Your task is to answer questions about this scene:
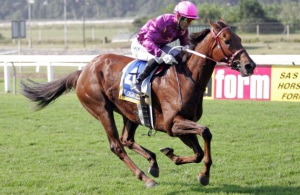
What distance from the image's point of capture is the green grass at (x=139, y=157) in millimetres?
6609

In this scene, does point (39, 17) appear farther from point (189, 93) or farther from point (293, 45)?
point (189, 93)

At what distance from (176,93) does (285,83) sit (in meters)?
7.66

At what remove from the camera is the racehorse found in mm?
6211

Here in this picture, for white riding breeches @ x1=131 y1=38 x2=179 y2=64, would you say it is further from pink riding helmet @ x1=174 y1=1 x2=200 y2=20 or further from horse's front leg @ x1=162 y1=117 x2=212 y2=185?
horse's front leg @ x1=162 y1=117 x2=212 y2=185

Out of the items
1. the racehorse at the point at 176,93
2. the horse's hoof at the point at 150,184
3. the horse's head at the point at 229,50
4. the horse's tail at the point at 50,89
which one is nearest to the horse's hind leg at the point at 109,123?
the racehorse at the point at 176,93

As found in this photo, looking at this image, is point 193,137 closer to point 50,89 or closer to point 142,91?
point 142,91

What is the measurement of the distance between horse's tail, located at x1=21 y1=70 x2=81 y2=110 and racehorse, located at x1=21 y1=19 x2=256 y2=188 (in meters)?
0.35

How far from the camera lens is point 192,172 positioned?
7.29 m

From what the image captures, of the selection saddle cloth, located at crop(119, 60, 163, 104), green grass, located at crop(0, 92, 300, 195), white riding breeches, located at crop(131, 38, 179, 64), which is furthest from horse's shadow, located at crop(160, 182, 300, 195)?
white riding breeches, located at crop(131, 38, 179, 64)

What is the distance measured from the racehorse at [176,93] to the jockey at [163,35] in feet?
0.54

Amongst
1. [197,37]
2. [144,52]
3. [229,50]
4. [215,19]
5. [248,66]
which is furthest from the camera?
[215,19]

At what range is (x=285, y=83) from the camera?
1359 cm

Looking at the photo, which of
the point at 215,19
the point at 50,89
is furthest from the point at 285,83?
the point at 215,19

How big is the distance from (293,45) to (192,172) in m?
27.4
